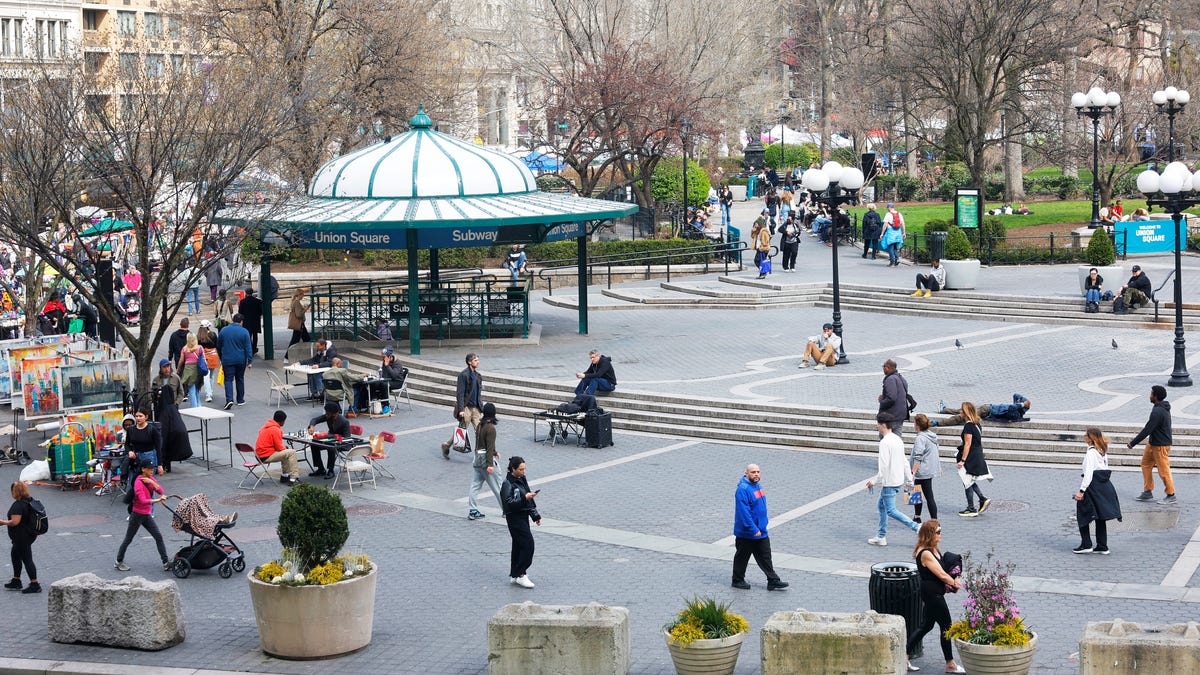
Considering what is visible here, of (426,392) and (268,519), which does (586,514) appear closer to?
(268,519)

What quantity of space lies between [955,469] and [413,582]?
8483mm

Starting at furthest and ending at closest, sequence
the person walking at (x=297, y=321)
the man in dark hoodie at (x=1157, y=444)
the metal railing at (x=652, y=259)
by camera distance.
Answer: the metal railing at (x=652, y=259) < the person walking at (x=297, y=321) < the man in dark hoodie at (x=1157, y=444)

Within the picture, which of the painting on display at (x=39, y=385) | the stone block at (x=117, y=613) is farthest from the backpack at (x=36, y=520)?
the painting on display at (x=39, y=385)

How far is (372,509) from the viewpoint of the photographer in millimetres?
19250

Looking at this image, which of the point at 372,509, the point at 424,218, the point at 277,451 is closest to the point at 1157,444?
the point at 372,509

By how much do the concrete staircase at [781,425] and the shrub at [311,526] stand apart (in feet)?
33.6

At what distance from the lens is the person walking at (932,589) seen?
12.6 metres

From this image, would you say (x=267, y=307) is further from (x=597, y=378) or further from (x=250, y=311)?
(x=597, y=378)

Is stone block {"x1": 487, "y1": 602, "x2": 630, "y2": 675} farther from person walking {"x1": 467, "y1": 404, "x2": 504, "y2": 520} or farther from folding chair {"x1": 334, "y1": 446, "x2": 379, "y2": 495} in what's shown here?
folding chair {"x1": 334, "y1": 446, "x2": 379, "y2": 495}

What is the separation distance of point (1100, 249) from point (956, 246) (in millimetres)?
3241

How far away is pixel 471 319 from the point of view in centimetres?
3147

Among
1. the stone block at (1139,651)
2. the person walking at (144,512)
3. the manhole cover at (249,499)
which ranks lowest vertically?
the manhole cover at (249,499)

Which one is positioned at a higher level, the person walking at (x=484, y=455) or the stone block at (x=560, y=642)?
the person walking at (x=484, y=455)

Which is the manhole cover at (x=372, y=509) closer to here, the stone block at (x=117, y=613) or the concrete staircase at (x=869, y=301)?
the stone block at (x=117, y=613)
